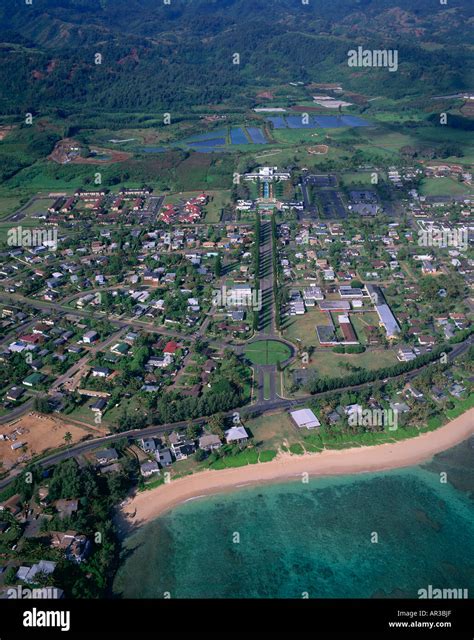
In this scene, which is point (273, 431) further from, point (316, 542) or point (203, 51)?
point (203, 51)

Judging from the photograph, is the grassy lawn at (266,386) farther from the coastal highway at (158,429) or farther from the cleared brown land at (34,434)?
the cleared brown land at (34,434)

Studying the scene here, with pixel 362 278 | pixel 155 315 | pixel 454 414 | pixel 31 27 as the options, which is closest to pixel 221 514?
pixel 454 414

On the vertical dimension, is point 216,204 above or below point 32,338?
above

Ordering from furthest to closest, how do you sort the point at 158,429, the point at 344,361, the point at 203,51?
the point at 203,51 < the point at 344,361 < the point at 158,429

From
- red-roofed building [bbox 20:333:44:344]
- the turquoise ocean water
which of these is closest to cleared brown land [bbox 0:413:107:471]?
the turquoise ocean water

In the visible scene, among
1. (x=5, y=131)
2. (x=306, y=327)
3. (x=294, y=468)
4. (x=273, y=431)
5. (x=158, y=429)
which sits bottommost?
(x=294, y=468)

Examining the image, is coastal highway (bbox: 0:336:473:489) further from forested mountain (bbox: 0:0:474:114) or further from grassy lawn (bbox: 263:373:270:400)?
forested mountain (bbox: 0:0:474:114)

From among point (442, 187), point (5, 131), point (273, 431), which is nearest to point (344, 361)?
point (273, 431)

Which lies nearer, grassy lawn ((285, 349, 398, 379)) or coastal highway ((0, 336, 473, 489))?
coastal highway ((0, 336, 473, 489))
